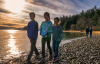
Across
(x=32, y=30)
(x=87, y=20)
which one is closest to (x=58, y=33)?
(x=32, y=30)

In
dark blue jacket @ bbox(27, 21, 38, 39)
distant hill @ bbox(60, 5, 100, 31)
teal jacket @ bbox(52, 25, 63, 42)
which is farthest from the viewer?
distant hill @ bbox(60, 5, 100, 31)

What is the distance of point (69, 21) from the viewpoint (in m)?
114

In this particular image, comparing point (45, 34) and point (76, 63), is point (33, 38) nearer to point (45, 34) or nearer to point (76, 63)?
point (45, 34)

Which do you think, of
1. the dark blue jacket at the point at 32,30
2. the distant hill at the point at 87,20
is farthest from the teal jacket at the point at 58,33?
the distant hill at the point at 87,20

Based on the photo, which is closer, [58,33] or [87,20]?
[58,33]

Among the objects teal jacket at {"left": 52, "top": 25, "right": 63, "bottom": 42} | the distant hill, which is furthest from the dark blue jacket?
the distant hill

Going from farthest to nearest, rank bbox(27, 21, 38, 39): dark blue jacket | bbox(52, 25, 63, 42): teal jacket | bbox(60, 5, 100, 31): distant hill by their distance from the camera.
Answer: bbox(60, 5, 100, 31): distant hill, bbox(27, 21, 38, 39): dark blue jacket, bbox(52, 25, 63, 42): teal jacket

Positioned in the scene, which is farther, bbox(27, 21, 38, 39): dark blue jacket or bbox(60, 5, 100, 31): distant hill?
bbox(60, 5, 100, 31): distant hill

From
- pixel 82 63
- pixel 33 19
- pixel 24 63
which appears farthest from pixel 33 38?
pixel 82 63

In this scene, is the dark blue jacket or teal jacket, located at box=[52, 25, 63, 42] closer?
teal jacket, located at box=[52, 25, 63, 42]

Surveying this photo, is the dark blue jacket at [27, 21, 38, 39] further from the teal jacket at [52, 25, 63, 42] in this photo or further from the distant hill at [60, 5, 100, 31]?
the distant hill at [60, 5, 100, 31]

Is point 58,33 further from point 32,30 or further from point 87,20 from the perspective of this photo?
point 87,20

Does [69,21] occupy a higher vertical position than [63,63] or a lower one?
higher

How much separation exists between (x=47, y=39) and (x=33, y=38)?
2.83ft
